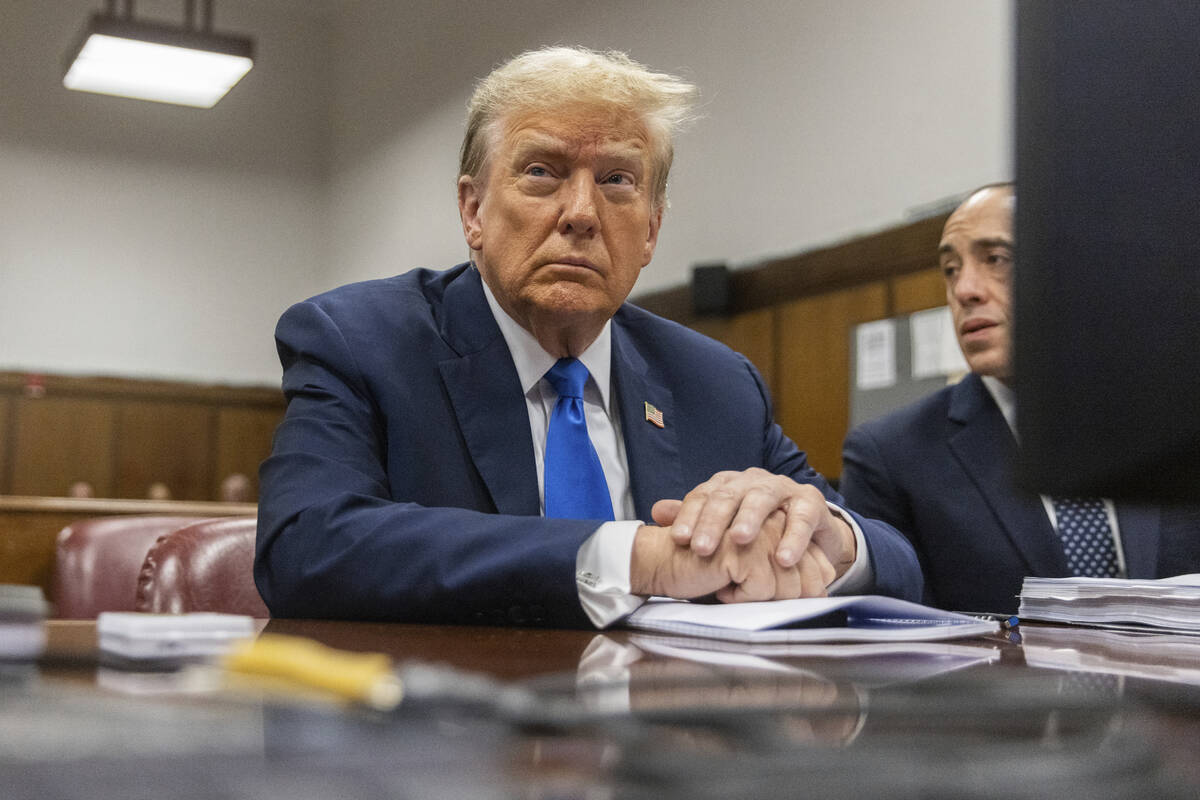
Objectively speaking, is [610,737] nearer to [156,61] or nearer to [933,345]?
[933,345]

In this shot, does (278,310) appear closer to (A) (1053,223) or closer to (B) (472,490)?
(B) (472,490)

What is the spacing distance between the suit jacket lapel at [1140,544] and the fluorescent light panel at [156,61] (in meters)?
6.13

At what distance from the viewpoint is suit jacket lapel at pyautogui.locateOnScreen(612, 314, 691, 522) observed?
66.7 inches

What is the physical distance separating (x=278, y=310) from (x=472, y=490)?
8.83 meters

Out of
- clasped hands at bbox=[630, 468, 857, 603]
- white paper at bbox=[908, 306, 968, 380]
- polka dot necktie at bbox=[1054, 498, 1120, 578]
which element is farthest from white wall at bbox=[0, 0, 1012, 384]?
clasped hands at bbox=[630, 468, 857, 603]

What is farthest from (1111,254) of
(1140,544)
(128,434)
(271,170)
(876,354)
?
(271,170)

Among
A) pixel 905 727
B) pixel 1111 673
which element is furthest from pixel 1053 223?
pixel 1111 673

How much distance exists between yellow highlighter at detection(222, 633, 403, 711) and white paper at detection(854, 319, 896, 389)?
4530 millimetres

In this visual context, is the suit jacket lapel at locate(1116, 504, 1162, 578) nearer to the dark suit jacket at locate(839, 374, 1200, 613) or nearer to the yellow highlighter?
the dark suit jacket at locate(839, 374, 1200, 613)

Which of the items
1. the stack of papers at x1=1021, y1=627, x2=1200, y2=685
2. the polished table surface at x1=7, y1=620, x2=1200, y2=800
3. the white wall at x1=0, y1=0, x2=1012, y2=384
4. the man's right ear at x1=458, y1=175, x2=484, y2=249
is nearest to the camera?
the polished table surface at x1=7, y1=620, x2=1200, y2=800

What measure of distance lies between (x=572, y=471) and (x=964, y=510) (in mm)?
920

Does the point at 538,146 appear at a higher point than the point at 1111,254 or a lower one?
higher

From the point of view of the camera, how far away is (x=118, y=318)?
30.2ft

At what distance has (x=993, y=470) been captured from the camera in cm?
217
